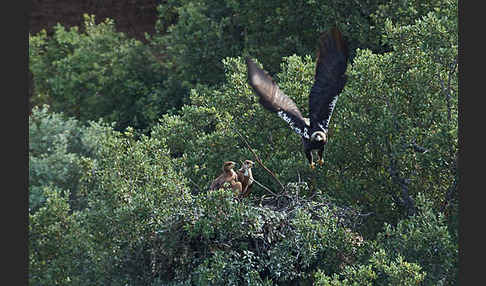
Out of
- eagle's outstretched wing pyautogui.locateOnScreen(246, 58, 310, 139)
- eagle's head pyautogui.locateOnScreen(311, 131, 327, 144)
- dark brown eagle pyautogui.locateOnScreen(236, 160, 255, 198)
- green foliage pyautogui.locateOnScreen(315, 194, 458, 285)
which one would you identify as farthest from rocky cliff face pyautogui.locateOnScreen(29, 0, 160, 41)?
green foliage pyautogui.locateOnScreen(315, 194, 458, 285)

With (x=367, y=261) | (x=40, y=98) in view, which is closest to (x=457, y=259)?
(x=367, y=261)

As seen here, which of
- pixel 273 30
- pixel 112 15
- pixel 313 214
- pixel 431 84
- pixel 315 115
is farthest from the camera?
pixel 112 15

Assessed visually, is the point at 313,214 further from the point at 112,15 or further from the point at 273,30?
the point at 112,15

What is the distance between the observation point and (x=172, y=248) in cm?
1294

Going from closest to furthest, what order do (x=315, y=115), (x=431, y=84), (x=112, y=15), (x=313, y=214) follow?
1. (x=315, y=115)
2. (x=313, y=214)
3. (x=431, y=84)
4. (x=112, y=15)

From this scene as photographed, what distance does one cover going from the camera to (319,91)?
1226 centimetres

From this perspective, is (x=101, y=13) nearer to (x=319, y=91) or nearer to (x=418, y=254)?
(x=319, y=91)

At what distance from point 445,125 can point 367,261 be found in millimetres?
2385

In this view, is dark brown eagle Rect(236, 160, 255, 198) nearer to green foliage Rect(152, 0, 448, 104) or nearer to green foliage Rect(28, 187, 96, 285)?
green foliage Rect(28, 187, 96, 285)

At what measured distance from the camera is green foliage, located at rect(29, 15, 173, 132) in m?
23.5

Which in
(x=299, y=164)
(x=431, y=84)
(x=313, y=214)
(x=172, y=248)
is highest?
(x=431, y=84)

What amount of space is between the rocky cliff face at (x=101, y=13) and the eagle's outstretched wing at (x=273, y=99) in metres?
22.1

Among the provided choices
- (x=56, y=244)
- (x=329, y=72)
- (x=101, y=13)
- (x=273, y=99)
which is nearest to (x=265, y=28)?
(x=56, y=244)

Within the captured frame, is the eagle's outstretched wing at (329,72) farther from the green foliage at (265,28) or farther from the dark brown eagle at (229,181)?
the green foliage at (265,28)
